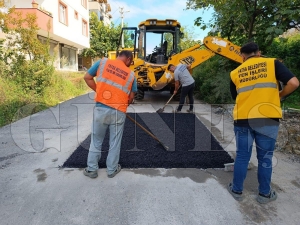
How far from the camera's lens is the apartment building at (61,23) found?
444 inches

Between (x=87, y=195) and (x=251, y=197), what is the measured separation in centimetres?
182

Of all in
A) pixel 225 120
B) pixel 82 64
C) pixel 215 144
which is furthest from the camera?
pixel 82 64

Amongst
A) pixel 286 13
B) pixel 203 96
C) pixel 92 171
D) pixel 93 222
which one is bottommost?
pixel 93 222

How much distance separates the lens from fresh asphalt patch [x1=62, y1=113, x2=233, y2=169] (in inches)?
127

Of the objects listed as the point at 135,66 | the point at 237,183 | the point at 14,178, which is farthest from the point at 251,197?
the point at 135,66

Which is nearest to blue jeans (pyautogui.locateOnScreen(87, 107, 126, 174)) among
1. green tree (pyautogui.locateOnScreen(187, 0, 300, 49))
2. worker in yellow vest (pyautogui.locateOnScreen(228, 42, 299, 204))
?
worker in yellow vest (pyautogui.locateOnScreen(228, 42, 299, 204))

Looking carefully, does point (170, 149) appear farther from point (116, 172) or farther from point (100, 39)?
point (100, 39)

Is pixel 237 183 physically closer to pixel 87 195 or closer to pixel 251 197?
pixel 251 197

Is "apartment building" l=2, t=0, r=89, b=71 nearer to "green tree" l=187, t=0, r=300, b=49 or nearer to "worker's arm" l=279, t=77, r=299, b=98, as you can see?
"green tree" l=187, t=0, r=300, b=49

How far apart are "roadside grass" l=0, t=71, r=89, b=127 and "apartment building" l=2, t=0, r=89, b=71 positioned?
1894mm

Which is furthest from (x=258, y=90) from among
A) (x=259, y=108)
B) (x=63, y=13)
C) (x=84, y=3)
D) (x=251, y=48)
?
(x=84, y=3)

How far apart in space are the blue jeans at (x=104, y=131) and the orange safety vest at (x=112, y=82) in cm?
11

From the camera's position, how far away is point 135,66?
7.52 metres

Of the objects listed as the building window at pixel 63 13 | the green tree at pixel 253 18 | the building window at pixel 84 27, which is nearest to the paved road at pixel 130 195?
the green tree at pixel 253 18
